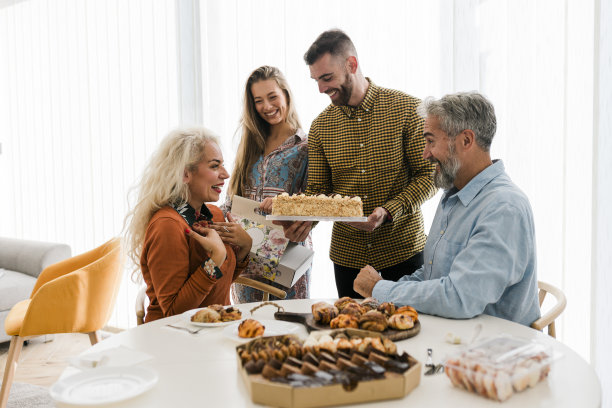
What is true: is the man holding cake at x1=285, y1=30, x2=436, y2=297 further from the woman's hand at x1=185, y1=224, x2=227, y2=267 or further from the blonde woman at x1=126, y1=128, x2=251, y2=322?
the woman's hand at x1=185, y1=224, x2=227, y2=267

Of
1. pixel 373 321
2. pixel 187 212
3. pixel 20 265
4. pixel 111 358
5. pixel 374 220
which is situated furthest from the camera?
pixel 20 265

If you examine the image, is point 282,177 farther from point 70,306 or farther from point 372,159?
point 70,306

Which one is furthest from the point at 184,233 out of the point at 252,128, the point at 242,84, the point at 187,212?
the point at 242,84

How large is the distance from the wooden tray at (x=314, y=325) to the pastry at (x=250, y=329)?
0.48 ft

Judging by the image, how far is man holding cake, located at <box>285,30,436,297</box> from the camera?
2.49m

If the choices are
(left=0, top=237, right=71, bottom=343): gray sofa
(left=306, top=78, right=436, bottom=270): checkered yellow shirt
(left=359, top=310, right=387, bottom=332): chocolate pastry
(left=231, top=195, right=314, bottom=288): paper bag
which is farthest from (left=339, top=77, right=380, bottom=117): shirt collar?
(left=0, top=237, right=71, bottom=343): gray sofa

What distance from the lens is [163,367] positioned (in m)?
1.33

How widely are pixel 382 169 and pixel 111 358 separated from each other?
1539 millimetres

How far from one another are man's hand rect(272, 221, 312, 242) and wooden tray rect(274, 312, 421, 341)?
801mm

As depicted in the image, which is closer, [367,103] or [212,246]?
[212,246]

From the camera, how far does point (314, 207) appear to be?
232 cm

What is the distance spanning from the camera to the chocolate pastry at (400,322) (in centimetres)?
148

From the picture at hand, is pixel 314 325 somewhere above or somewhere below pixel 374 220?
below

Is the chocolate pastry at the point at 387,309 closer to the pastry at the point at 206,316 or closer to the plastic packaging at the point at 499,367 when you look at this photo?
the plastic packaging at the point at 499,367
